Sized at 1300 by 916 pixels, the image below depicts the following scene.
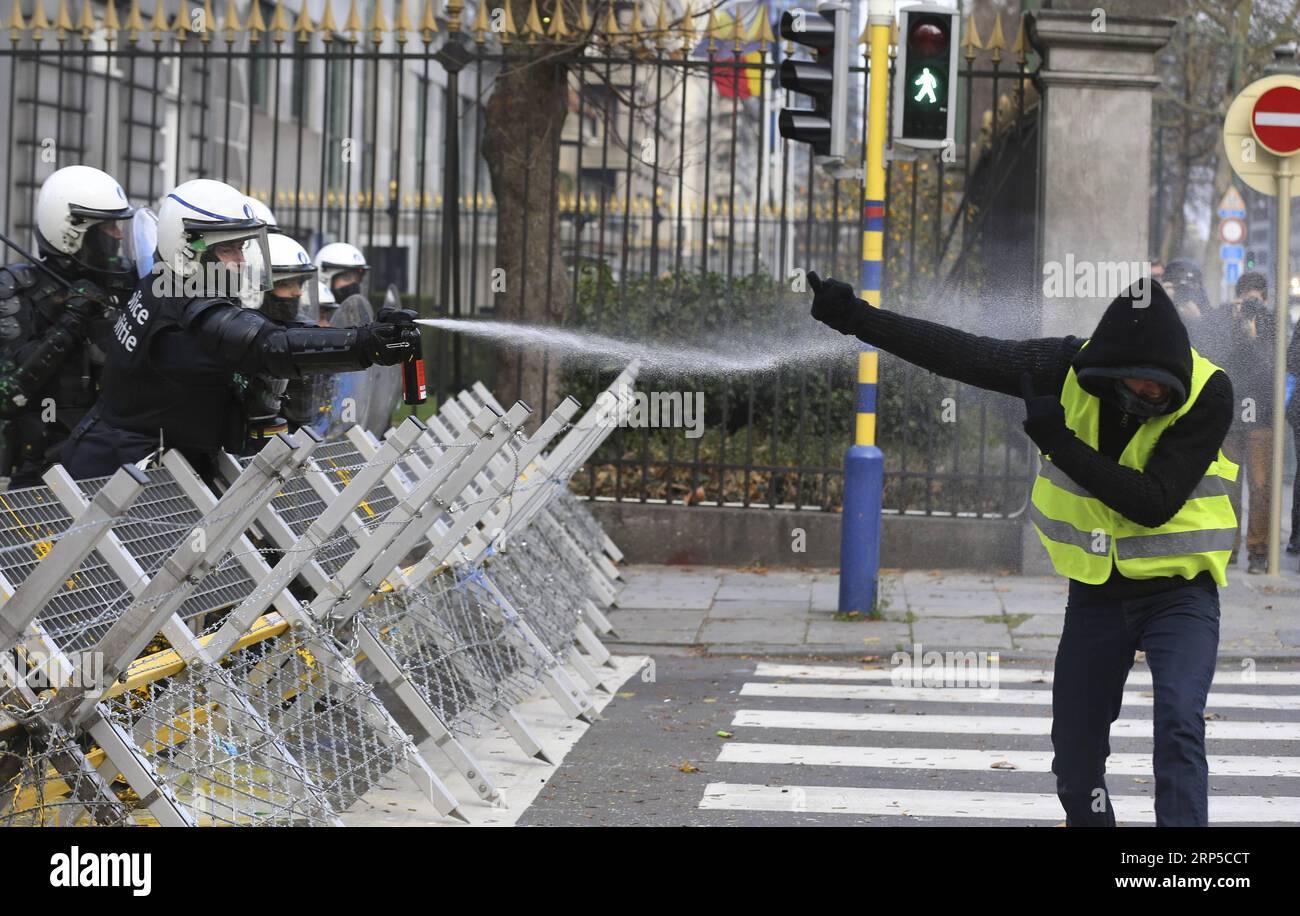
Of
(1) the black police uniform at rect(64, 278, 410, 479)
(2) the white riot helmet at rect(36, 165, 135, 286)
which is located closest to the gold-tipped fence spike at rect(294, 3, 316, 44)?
(2) the white riot helmet at rect(36, 165, 135, 286)

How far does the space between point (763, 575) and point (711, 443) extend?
3.97 ft

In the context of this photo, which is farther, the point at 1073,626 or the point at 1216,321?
the point at 1216,321

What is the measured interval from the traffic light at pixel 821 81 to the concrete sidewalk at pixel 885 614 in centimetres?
267

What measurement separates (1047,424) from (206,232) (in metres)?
3.23

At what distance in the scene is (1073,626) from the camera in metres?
4.80

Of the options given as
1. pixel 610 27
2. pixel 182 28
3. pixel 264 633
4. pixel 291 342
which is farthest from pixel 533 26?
pixel 264 633

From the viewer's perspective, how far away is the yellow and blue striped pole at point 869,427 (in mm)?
9812

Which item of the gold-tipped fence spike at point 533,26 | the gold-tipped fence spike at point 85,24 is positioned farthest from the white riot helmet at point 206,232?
the gold-tipped fence spike at point 85,24

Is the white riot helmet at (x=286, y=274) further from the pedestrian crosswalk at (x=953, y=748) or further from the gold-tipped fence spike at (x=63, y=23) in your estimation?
the gold-tipped fence spike at (x=63, y=23)

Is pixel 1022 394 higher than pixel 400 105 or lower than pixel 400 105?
lower

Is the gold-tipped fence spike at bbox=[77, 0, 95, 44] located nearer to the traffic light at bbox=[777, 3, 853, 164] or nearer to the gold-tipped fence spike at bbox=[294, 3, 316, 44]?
the gold-tipped fence spike at bbox=[294, 3, 316, 44]

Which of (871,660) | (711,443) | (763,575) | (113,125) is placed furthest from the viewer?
(113,125)
